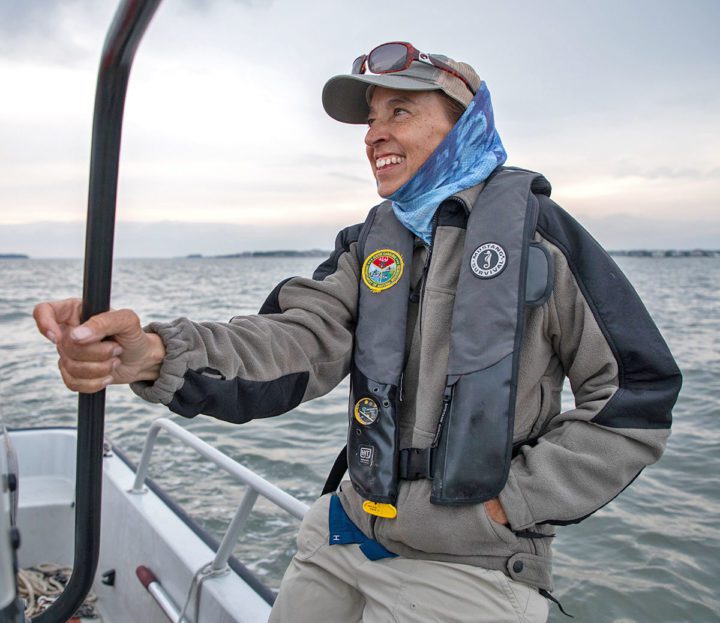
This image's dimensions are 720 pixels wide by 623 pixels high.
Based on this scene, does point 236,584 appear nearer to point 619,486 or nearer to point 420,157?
point 619,486

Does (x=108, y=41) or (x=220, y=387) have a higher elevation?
(x=108, y=41)

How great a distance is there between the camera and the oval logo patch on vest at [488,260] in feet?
5.55

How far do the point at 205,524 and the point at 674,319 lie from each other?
15.5 metres

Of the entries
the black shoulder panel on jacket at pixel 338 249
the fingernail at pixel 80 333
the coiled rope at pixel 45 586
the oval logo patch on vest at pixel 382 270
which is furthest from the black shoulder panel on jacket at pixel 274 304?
the coiled rope at pixel 45 586

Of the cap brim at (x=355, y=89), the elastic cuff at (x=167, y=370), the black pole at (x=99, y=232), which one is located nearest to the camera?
the black pole at (x=99, y=232)

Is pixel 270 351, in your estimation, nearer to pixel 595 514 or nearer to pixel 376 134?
pixel 376 134

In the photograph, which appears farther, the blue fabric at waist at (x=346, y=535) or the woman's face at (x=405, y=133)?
the woman's face at (x=405, y=133)

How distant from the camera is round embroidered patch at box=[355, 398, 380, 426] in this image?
5.94 ft

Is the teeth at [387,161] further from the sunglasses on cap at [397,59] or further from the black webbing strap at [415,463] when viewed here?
the black webbing strap at [415,463]

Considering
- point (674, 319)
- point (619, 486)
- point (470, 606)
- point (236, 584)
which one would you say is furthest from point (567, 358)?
point (674, 319)

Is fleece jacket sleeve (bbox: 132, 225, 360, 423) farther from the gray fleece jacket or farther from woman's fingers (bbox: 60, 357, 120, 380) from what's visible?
woman's fingers (bbox: 60, 357, 120, 380)

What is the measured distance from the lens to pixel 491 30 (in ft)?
10.2

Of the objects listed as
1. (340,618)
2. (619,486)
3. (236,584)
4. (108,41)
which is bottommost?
(236,584)

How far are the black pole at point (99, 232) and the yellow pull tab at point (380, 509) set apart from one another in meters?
0.79
